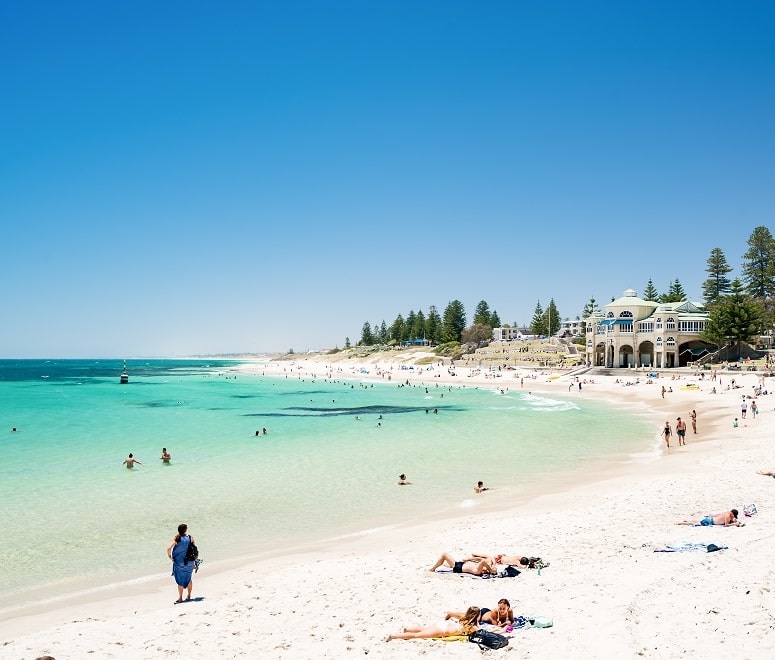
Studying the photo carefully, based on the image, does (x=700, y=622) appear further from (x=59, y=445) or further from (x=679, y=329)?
(x=679, y=329)

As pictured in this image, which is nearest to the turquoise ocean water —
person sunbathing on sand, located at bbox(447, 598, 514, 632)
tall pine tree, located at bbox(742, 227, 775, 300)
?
person sunbathing on sand, located at bbox(447, 598, 514, 632)

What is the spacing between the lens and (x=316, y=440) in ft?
99.7

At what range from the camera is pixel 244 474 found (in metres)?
21.7

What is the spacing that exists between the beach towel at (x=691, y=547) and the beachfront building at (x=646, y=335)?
66.5m

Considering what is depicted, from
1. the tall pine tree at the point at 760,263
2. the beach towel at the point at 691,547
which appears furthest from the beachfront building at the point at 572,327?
the beach towel at the point at 691,547

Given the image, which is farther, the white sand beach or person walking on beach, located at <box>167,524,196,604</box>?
person walking on beach, located at <box>167,524,196,604</box>

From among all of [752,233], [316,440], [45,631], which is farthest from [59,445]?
[752,233]

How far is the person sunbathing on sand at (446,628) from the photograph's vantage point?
748cm

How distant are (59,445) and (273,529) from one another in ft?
65.6

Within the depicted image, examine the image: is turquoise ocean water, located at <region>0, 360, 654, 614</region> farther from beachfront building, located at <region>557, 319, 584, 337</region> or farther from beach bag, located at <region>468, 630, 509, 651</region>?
beachfront building, located at <region>557, 319, 584, 337</region>

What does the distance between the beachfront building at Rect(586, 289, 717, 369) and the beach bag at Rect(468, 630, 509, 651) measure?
71033mm

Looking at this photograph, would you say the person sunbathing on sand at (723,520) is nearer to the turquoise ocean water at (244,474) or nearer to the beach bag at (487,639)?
the turquoise ocean water at (244,474)

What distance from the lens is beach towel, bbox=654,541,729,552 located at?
32.7ft

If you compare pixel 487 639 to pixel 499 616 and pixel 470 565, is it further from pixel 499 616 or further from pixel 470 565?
pixel 470 565
